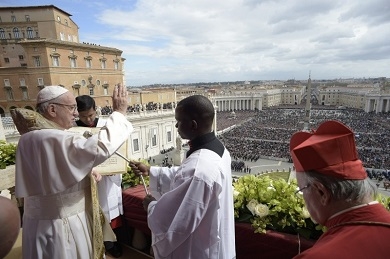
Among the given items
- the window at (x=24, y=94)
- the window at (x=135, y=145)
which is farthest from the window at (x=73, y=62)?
the window at (x=135, y=145)

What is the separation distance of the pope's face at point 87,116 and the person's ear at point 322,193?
133 inches

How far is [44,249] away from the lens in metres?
2.16

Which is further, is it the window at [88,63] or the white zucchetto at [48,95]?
the window at [88,63]

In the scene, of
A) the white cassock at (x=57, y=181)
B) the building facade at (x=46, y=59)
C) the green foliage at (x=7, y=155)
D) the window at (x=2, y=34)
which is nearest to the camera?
the white cassock at (x=57, y=181)

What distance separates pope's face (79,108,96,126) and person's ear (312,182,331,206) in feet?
11.1

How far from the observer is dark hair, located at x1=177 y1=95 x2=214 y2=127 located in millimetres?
1961

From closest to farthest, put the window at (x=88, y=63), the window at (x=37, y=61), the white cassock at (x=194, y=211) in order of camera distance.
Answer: the white cassock at (x=194, y=211)
the window at (x=37, y=61)
the window at (x=88, y=63)

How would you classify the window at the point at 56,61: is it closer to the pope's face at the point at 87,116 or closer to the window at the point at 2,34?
the window at the point at 2,34

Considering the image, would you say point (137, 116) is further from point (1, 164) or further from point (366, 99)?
point (366, 99)

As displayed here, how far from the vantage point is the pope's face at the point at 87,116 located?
145 inches

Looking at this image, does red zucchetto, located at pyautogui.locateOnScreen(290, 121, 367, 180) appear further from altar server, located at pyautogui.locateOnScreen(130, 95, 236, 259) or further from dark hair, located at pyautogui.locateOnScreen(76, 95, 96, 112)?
dark hair, located at pyautogui.locateOnScreen(76, 95, 96, 112)

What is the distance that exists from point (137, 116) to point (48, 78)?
998 cm

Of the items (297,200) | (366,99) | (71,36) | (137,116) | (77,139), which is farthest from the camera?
(366,99)

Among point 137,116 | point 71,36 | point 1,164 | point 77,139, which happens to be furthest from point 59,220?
point 71,36
